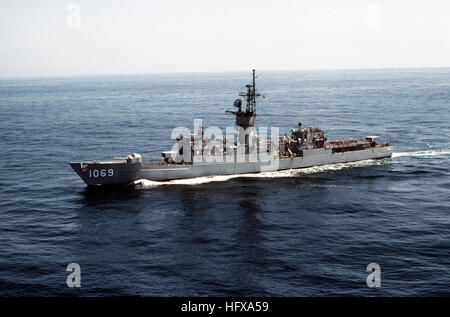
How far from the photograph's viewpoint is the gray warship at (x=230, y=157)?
2026 inches

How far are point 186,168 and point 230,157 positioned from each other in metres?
6.37

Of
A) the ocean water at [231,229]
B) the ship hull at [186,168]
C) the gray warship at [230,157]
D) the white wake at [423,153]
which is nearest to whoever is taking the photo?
the ocean water at [231,229]

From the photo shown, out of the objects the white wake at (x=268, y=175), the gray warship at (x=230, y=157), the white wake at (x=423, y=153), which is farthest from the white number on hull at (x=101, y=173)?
the white wake at (x=423, y=153)

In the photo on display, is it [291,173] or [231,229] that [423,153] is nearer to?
[291,173]

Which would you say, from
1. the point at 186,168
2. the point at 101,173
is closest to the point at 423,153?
the point at 186,168

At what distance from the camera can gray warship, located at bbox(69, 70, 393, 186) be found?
169 ft

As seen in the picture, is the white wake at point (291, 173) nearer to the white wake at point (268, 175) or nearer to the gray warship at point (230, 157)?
the white wake at point (268, 175)

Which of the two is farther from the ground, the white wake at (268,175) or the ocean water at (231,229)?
the white wake at (268,175)

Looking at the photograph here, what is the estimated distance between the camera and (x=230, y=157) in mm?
55281

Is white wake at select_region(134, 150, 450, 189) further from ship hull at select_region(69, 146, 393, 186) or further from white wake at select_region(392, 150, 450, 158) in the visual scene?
ship hull at select_region(69, 146, 393, 186)

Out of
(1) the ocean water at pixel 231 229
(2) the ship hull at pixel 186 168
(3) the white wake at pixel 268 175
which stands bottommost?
(1) the ocean water at pixel 231 229

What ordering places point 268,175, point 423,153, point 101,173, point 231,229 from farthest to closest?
1. point 423,153
2. point 268,175
3. point 101,173
4. point 231,229

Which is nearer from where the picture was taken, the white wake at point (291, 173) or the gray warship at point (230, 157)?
the gray warship at point (230, 157)
